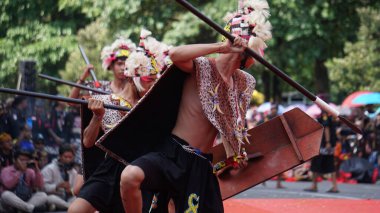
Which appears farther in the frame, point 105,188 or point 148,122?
point 105,188

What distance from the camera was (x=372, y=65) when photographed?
4009 cm

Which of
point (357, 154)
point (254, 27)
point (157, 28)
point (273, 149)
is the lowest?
point (357, 154)

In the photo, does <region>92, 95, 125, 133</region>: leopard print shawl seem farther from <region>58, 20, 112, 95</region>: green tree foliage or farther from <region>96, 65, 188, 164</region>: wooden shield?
<region>58, 20, 112, 95</region>: green tree foliage

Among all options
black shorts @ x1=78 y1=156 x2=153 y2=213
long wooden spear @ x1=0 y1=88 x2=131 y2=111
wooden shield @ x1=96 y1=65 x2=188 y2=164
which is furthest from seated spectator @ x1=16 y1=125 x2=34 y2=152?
wooden shield @ x1=96 y1=65 x2=188 y2=164

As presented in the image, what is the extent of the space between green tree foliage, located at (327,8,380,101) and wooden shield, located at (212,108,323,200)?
27.4 meters

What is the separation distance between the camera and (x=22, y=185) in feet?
41.9

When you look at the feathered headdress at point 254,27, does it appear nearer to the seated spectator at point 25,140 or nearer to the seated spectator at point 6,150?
the seated spectator at point 6,150

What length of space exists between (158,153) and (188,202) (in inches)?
16.6

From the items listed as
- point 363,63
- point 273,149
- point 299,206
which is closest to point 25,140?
point 299,206

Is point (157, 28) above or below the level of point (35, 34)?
above

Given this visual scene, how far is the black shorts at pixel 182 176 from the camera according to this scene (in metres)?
6.86

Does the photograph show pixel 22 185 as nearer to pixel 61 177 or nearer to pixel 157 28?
pixel 61 177

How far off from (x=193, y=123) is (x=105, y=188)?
3.44ft

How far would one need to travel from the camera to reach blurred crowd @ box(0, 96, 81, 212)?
12.6 meters
